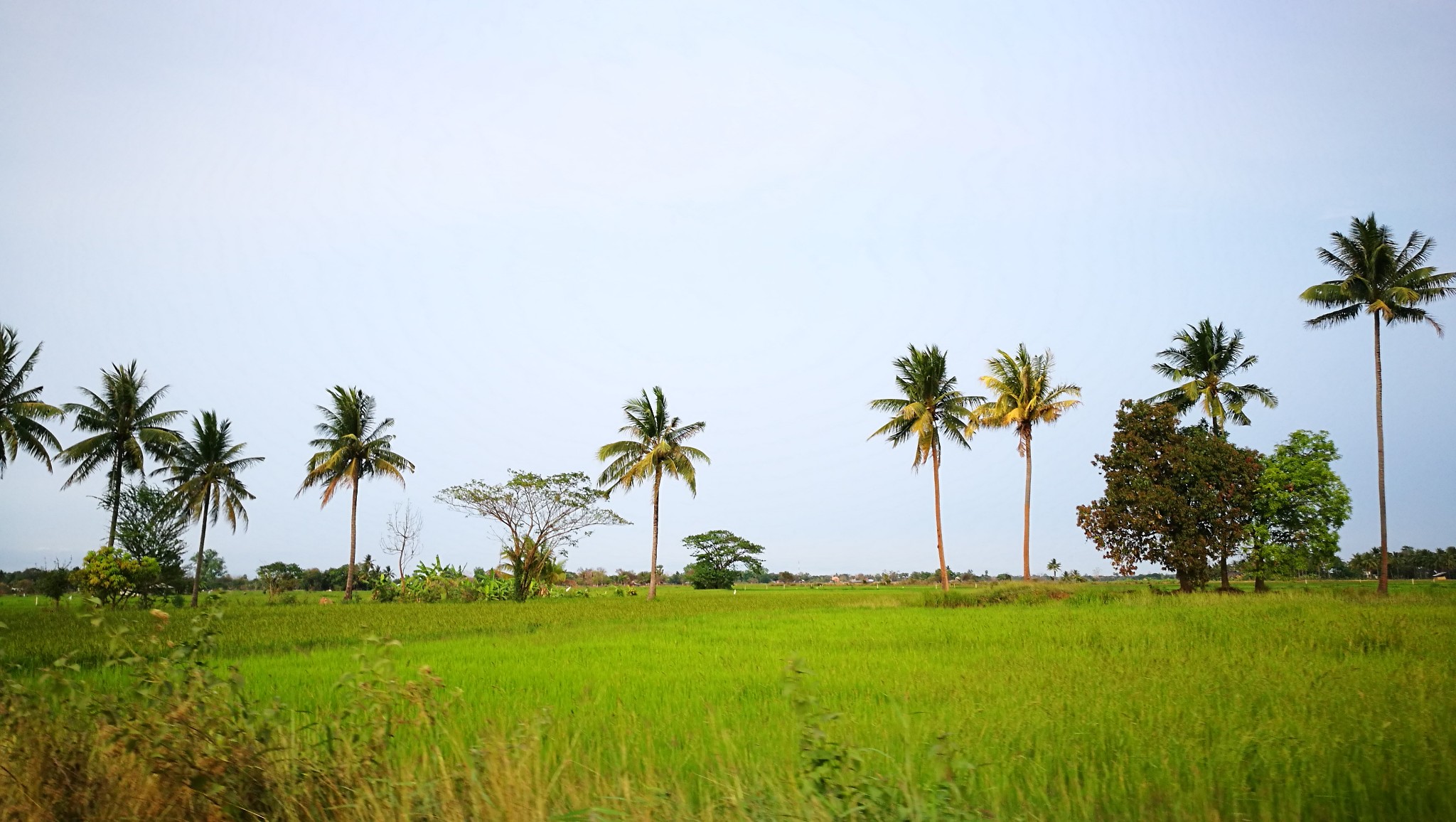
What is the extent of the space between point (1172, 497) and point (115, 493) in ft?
133

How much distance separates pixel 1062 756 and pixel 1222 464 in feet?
87.0

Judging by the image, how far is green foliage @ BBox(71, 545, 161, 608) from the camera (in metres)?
24.9

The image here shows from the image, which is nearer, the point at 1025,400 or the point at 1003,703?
the point at 1003,703

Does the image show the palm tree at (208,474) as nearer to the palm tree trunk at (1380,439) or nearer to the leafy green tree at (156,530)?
the leafy green tree at (156,530)

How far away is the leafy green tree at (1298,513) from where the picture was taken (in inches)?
1293

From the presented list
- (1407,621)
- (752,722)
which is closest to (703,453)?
(1407,621)

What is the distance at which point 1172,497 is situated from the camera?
25547 mm

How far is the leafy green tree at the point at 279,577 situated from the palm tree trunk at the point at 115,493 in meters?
6.45

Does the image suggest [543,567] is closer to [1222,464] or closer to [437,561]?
[437,561]

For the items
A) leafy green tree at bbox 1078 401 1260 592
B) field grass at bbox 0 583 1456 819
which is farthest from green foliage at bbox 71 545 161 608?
leafy green tree at bbox 1078 401 1260 592

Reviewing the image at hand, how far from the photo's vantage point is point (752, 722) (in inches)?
211

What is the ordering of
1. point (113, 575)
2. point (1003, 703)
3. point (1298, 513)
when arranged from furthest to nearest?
point (1298, 513)
point (113, 575)
point (1003, 703)

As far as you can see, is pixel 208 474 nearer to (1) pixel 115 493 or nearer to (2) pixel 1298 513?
(1) pixel 115 493

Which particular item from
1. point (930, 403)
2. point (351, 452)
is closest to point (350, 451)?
point (351, 452)
